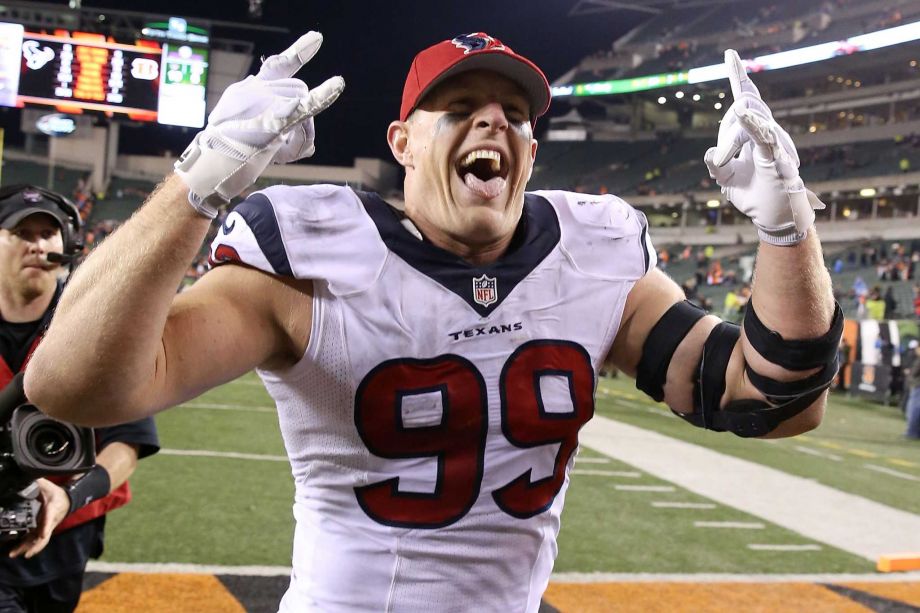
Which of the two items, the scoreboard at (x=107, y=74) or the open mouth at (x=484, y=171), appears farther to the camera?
the scoreboard at (x=107, y=74)

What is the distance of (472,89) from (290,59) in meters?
0.44

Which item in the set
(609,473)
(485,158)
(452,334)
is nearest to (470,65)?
(485,158)

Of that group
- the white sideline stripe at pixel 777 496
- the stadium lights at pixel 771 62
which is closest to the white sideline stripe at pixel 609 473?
the white sideline stripe at pixel 777 496

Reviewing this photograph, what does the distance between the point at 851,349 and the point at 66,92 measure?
1535 centimetres

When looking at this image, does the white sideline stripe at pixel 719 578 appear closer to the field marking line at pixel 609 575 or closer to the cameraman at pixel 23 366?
the field marking line at pixel 609 575

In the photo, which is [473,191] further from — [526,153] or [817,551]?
[817,551]

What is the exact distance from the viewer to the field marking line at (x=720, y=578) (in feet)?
14.1

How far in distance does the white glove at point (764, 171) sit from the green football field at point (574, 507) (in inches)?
126

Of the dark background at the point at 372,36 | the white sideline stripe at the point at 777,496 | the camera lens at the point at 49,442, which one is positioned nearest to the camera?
the camera lens at the point at 49,442

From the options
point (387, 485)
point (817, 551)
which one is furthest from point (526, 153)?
point (817, 551)

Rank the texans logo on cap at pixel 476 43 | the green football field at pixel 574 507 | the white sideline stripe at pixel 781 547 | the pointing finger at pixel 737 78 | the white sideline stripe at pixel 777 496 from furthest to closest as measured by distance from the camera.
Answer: the white sideline stripe at pixel 777 496 < the white sideline stripe at pixel 781 547 < the green football field at pixel 574 507 < the texans logo on cap at pixel 476 43 < the pointing finger at pixel 737 78

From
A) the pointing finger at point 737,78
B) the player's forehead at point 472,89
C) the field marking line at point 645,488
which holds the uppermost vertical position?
the pointing finger at point 737,78

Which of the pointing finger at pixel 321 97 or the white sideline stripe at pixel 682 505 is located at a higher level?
the pointing finger at pixel 321 97

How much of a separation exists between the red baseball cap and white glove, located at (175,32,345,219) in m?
0.39
